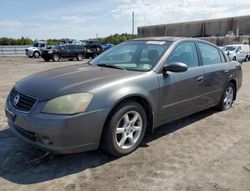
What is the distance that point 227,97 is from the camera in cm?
652

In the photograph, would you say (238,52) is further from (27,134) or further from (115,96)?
(27,134)

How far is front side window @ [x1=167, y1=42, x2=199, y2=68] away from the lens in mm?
4781

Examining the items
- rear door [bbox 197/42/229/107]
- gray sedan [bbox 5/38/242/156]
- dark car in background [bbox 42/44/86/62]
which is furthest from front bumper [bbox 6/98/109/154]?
dark car in background [bbox 42/44/86/62]

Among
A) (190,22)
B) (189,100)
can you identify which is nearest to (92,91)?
(189,100)

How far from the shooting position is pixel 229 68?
20.6 feet

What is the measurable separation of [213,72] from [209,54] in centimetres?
40

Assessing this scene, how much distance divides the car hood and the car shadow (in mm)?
857

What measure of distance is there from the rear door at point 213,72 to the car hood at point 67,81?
5.90ft

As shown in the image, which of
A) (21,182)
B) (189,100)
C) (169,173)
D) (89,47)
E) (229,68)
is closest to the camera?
(21,182)

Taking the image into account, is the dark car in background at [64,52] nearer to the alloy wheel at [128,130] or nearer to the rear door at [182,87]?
the rear door at [182,87]

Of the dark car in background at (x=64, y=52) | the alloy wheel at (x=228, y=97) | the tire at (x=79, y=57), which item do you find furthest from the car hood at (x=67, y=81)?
the tire at (x=79, y=57)

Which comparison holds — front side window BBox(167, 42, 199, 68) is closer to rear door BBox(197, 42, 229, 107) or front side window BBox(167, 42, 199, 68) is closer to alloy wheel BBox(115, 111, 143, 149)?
rear door BBox(197, 42, 229, 107)

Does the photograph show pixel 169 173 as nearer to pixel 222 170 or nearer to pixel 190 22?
pixel 222 170

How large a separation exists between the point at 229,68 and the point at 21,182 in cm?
463
